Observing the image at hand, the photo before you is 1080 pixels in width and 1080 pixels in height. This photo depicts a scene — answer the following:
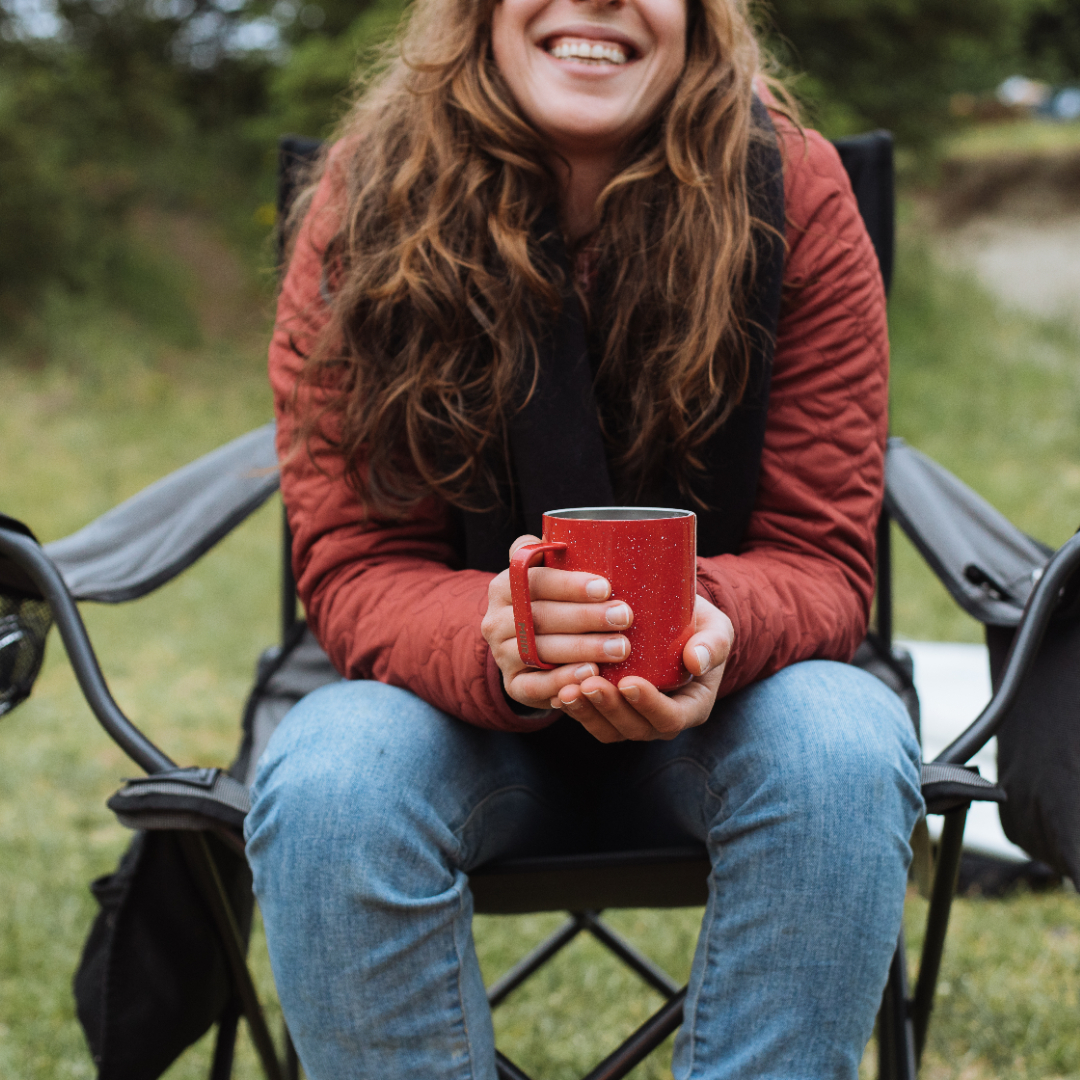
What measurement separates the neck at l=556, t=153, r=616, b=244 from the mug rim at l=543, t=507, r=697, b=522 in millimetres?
502

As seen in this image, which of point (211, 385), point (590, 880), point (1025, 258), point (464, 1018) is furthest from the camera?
point (1025, 258)

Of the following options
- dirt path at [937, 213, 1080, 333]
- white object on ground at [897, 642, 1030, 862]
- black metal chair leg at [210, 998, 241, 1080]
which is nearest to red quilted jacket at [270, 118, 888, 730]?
black metal chair leg at [210, 998, 241, 1080]

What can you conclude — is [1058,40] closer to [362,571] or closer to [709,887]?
[362,571]

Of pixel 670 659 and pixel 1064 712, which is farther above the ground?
pixel 670 659

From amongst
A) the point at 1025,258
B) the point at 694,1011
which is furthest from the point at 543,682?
the point at 1025,258

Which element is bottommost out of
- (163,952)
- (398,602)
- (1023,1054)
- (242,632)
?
(242,632)

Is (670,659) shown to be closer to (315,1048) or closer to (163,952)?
(315,1048)

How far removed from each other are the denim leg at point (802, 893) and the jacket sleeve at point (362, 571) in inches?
7.9

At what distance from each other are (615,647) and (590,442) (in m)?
0.37

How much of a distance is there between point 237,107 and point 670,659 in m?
7.97

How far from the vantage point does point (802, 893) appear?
0.99 metres

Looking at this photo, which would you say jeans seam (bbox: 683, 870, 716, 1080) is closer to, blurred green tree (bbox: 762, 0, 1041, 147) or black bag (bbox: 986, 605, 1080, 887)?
black bag (bbox: 986, 605, 1080, 887)

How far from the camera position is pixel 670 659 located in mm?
935

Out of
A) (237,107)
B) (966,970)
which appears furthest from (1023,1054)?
(237,107)
